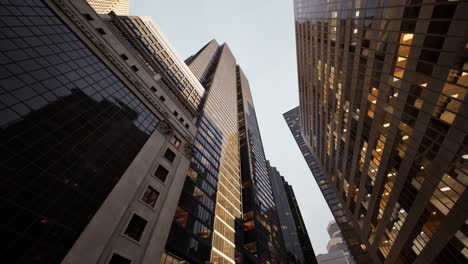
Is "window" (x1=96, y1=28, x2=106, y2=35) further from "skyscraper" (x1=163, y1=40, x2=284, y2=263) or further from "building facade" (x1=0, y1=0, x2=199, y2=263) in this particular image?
"skyscraper" (x1=163, y1=40, x2=284, y2=263)

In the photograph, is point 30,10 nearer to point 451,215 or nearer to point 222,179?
point 222,179

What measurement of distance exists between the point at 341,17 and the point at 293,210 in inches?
3813

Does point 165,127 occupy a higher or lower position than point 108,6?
lower

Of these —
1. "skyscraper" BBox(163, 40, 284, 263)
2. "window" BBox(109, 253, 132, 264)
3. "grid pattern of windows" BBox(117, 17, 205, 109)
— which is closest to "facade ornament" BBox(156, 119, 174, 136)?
"skyscraper" BBox(163, 40, 284, 263)

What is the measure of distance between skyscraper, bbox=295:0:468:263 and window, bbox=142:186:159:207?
100ft

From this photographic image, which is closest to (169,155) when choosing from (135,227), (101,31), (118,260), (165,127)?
(165,127)

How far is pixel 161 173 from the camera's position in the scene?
107 ft

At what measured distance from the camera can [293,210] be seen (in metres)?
110

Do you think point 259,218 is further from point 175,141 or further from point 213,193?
point 175,141

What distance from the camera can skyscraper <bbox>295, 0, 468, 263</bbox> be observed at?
58.5ft

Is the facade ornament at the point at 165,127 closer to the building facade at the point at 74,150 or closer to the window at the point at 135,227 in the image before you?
the building facade at the point at 74,150

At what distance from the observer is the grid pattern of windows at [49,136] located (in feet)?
53.6

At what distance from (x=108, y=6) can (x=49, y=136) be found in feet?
429

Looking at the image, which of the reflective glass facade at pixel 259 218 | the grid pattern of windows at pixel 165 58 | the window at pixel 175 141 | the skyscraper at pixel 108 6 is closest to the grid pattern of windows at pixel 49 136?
the window at pixel 175 141
